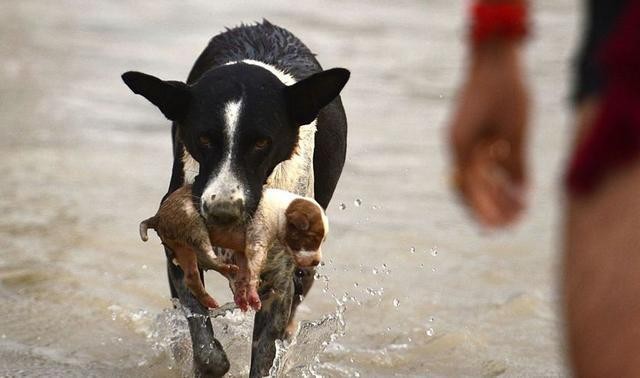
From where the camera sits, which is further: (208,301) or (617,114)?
(208,301)

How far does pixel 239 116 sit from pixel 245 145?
12 cm

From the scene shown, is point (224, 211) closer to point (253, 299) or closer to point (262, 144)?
point (253, 299)

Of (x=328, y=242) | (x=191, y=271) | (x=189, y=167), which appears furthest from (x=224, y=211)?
(x=328, y=242)

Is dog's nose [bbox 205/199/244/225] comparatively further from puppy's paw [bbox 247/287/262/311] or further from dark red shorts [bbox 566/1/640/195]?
dark red shorts [bbox 566/1/640/195]

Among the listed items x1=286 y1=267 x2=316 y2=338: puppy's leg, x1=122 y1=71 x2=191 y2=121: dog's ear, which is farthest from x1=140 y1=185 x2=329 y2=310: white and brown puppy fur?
x1=286 y1=267 x2=316 y2=338: puppy's leg

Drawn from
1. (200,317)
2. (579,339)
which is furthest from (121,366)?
(579,339)

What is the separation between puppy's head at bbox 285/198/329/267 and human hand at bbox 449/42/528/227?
2.31 m

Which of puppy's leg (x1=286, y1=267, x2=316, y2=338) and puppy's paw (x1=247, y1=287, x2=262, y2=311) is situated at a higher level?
puppy's paw (x1=247, y1=287, x2=262, y2=311)

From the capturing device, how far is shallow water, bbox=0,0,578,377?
20.4ft

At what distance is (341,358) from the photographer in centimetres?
623

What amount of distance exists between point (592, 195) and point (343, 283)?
5298mm

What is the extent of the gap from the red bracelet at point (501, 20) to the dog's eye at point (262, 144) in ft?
8.74

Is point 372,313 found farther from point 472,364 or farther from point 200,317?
point 200,317

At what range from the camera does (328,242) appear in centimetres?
827
